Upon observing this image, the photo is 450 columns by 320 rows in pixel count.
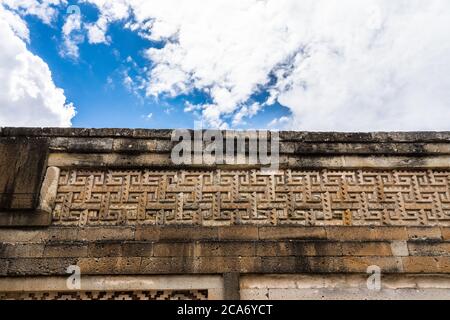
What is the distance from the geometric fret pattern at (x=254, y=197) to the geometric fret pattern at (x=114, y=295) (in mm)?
830

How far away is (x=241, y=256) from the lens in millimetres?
5316

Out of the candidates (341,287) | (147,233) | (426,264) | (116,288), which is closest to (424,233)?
(426,264)

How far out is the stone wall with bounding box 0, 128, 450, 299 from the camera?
5.25 meters

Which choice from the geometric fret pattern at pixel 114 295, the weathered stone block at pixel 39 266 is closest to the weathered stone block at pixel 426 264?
the geometric fret pattern at pixel 114 295

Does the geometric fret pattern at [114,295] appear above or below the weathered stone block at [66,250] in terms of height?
below

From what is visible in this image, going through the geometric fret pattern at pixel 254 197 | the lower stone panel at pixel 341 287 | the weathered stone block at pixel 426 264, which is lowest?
the lower stone panel at pixel 341 287

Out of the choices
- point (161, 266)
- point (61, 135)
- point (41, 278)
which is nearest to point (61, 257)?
point (41, 278)

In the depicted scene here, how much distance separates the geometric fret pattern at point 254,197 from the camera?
18.5 feet

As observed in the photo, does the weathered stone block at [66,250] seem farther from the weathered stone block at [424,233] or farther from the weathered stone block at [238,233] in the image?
the weathered stone block at [424,233]

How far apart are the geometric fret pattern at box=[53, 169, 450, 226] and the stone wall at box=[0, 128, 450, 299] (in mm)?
13

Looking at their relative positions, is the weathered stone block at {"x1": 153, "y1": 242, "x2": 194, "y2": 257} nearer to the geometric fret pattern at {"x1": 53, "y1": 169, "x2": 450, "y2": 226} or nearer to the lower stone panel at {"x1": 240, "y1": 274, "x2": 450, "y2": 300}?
A: the geometric fret pattern at {"x1": 53, "y1": 169, "x2": 450, "y2": 226}

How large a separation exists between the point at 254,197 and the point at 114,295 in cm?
205

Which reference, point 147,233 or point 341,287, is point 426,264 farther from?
point 147,233
